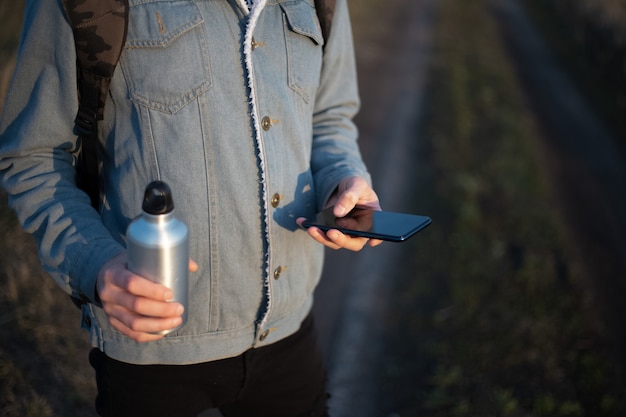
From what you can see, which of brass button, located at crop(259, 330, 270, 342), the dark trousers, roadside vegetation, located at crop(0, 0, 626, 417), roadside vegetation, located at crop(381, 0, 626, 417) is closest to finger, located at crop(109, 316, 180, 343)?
the dark trousers

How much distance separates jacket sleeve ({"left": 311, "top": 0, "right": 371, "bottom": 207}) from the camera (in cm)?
179

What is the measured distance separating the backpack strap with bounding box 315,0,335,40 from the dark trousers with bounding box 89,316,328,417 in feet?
2.99

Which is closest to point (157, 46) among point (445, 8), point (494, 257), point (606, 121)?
point (494, 257)

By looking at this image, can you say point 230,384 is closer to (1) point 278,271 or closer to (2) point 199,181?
(1) point 278,271

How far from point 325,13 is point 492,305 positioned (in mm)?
3538

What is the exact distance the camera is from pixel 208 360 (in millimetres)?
1593

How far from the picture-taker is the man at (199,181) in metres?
1.40

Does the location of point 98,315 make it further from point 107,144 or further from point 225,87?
point 225,87

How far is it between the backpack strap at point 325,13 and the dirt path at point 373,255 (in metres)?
2.53

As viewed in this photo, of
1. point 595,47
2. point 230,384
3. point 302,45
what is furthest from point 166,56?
point 595,47

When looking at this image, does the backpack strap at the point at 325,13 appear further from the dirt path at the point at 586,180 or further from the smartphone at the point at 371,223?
the dirt path at the point at 586,180

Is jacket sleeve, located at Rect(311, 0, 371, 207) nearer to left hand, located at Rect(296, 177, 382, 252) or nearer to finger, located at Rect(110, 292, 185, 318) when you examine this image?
left hand, located at Rect(296, 177, 382, 252)

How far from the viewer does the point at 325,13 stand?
173 cm

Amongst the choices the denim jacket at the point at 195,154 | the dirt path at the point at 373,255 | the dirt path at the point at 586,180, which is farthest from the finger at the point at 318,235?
the dirt path at the point at 586,180
